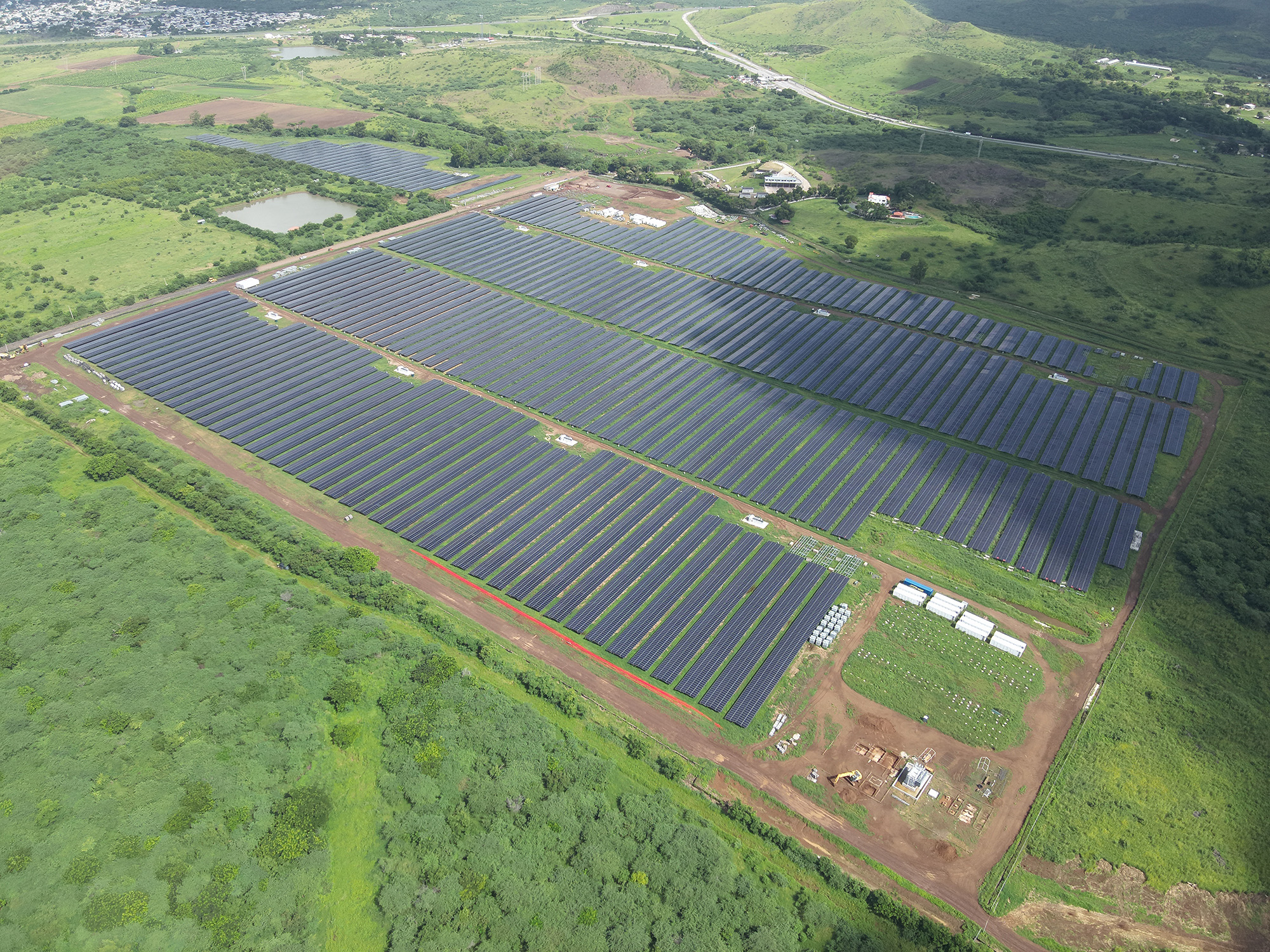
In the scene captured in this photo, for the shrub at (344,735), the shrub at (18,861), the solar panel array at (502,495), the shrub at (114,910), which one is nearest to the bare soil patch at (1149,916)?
the solar panel array at (502,495)

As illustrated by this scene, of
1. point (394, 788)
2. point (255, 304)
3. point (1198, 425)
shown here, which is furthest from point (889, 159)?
point (394, 788)

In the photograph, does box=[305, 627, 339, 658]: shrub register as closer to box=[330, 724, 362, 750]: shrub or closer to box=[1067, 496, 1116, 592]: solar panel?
box=[330, 724, 362, 750]: shrub

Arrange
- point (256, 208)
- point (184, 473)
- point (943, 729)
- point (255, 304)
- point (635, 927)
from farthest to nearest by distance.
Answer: point (256, 208), point (255, 304), point (184, 473), point (943, 729), point (635, 927)

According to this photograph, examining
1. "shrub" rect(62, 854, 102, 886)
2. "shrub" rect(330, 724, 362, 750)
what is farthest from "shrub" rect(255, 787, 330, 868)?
"shrub" rect(62, 854, 102, 886)

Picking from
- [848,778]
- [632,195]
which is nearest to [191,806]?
[848,778]

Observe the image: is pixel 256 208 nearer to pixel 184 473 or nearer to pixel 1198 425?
pixel 184 473

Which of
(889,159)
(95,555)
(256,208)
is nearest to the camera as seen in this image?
(95,555)
